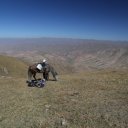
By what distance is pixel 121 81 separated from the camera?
65.2 feet

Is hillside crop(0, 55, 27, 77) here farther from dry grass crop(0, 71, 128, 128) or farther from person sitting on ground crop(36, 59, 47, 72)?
dry grass crop(0, 71, 128, 128)

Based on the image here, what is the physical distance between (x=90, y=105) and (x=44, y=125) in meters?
3.35

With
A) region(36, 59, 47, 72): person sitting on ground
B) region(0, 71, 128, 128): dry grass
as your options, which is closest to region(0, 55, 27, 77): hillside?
region(36, 59, 47, 72): person sitting on ground

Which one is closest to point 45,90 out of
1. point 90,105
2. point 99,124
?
point 90,105

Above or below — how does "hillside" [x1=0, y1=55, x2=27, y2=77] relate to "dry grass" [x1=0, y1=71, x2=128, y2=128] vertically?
below

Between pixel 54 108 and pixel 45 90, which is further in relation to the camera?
pixel 45 90

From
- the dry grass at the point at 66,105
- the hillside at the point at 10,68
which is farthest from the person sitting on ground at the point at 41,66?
the hillside at the point at 10,68

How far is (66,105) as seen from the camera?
1387cm

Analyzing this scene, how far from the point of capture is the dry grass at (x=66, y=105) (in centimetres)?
1159

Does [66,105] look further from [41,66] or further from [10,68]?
[10,68]

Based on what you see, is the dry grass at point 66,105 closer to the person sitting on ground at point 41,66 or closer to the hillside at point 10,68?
the person sitting on ground at point 41,66

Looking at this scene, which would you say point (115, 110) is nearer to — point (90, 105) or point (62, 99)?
point (90, 105)

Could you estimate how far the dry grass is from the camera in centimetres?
1159

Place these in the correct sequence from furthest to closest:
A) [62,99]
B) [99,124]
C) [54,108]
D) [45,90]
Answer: [45,90]
[62,99]
[54,108]
[99,124]
